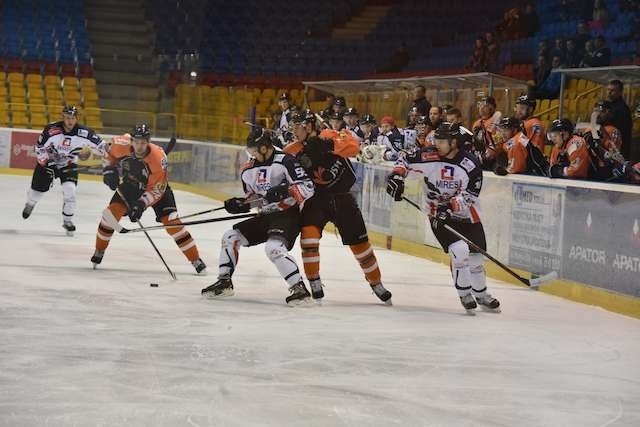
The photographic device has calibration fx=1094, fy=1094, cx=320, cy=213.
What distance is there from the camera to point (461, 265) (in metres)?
7.13

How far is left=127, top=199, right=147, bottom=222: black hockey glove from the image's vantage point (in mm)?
8242

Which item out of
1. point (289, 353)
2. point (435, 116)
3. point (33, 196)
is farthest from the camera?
point (33, 196)

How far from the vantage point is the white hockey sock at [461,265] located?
710cm

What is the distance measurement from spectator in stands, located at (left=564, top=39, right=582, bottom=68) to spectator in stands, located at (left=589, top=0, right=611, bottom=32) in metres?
2.12

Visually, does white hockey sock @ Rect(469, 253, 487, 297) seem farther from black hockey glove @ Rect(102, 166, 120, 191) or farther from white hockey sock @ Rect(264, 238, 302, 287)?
black hockey glove @ Rect(102, 166, 120, 191)

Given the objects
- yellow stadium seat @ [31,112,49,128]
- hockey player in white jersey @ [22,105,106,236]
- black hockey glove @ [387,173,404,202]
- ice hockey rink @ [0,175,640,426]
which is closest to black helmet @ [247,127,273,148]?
black hockey glove @ [387,173,404,202]

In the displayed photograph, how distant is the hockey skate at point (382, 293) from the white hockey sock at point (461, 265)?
55cm

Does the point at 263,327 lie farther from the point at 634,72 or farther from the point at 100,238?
the point at 634,72

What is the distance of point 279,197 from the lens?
7078 mm

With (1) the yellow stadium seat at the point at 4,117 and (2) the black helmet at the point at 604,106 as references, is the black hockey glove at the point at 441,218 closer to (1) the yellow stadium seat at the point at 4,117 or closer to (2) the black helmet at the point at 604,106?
(2) the black helmet at the point at 604,106

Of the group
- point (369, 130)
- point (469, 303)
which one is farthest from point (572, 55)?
point (469, 303)

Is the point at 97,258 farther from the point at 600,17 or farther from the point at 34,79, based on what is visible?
the point at 34,79

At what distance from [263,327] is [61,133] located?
5.26m

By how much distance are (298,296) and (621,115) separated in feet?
11.3
